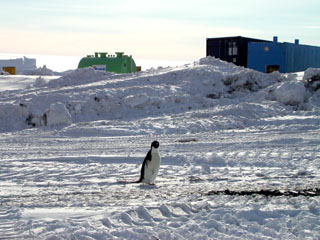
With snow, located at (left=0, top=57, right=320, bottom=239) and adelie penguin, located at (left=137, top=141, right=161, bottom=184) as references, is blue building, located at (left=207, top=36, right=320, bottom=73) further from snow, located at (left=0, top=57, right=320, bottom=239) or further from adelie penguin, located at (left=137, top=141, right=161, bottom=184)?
adelie penguin, located at (left=137, top=141, right=161, bottom=184)

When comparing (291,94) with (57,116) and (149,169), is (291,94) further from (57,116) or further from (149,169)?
(149,169)

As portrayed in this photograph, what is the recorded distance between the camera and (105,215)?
5.11 metres

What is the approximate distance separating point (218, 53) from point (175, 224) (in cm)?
2259

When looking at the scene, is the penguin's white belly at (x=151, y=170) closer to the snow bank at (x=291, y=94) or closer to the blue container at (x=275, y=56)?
the snow bank at (x=291, y=94)

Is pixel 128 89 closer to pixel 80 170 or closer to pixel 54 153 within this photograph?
pixel 54 153

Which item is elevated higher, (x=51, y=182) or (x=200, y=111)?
(x=200, y=111)

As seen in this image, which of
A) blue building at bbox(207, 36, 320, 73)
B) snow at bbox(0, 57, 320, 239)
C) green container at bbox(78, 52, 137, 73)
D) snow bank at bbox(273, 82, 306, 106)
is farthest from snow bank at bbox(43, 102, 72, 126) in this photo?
blue building at bbox(207, 36, 320, 73)

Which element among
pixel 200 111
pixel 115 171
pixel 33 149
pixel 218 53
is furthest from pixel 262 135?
pixel 218 53

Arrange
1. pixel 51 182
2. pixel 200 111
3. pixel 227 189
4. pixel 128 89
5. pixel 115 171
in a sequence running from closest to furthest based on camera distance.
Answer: pixel 227 189
pixel 51 182
pixel 115 171
pixel 200 111
pixel 128 89

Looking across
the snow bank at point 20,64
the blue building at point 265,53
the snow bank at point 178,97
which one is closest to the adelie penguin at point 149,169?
the snow bank at point 178,97

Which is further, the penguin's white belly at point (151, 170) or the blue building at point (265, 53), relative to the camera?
the blue building at point (265, 53)

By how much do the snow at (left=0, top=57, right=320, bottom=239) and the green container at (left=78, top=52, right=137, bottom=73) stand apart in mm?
6290

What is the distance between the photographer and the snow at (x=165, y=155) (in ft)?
16.2

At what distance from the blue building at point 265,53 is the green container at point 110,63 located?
500 centimetres
